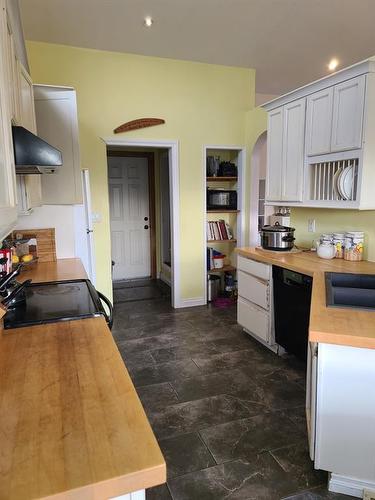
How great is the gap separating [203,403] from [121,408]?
5.56 feet

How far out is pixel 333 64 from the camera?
421 cm

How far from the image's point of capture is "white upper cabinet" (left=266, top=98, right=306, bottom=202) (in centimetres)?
305

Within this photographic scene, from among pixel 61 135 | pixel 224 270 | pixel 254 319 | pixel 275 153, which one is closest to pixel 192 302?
pixel 224 270

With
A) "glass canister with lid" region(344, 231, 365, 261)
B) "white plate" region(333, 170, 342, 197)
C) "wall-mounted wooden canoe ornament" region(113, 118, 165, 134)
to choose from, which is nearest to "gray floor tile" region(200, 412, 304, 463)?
"glass canister with lid" region(344, 231, 365, 261)

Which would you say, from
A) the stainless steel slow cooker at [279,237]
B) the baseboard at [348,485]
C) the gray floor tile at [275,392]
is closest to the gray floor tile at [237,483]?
the baseboard at [348,485]

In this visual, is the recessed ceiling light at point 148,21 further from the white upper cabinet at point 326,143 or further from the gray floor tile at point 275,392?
the gray floor tile at point 275,392

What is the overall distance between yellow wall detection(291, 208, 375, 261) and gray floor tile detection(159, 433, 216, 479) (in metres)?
1.88

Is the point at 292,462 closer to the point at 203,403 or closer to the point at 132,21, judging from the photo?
the point at 203,403

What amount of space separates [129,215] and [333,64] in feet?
11.8

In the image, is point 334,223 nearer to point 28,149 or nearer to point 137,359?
point 137,359

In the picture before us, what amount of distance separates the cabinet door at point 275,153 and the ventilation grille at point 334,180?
0.39 metres

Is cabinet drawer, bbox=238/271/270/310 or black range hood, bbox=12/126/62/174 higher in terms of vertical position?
black range hood, bbox=12/126/62/174

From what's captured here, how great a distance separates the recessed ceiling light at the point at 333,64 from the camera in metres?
4.10

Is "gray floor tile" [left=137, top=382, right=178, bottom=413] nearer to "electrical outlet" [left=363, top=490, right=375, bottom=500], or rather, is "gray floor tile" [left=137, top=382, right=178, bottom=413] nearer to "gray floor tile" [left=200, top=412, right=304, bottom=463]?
"gray floor tile" [left=200, top=412, right=304, bottom=463]
